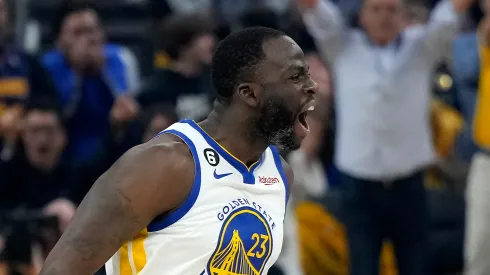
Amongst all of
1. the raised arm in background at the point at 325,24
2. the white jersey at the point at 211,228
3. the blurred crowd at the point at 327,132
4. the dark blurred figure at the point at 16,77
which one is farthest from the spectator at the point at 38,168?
the white jersey at the point at 211,228

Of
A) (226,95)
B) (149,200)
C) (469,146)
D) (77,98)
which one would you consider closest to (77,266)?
(149,200)

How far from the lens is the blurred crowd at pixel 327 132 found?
5.65 metres

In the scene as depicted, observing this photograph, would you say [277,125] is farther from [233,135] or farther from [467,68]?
[467,68]

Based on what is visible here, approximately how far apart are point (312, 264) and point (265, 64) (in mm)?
3420

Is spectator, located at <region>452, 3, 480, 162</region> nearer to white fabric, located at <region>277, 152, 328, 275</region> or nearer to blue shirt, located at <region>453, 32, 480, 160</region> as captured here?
blue shirt, located at <region>453, 32, 480, 160</region>

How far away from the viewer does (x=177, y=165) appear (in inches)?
112

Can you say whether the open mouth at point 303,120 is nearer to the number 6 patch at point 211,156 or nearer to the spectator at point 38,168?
the number 6 patch at point 211,156

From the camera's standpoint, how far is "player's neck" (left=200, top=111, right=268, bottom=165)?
308 cm

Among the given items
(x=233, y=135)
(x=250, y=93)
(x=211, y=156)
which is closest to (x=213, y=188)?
(x=211, y=156)

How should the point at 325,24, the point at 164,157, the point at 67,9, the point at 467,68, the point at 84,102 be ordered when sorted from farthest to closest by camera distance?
the point at 67,9, the point at 84,102, the point at 467,68, the point at 325,24, the point at 164,157

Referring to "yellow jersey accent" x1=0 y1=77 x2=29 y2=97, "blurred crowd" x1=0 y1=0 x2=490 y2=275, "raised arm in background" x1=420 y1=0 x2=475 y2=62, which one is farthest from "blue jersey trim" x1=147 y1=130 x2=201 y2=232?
"yellow jersey accent" x1=0 y1=77 x2=29 y2=97

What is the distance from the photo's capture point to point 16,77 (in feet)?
20.1

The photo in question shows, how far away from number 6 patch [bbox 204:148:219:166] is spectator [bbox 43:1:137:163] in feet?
10.2

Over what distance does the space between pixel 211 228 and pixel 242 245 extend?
0.41ft
